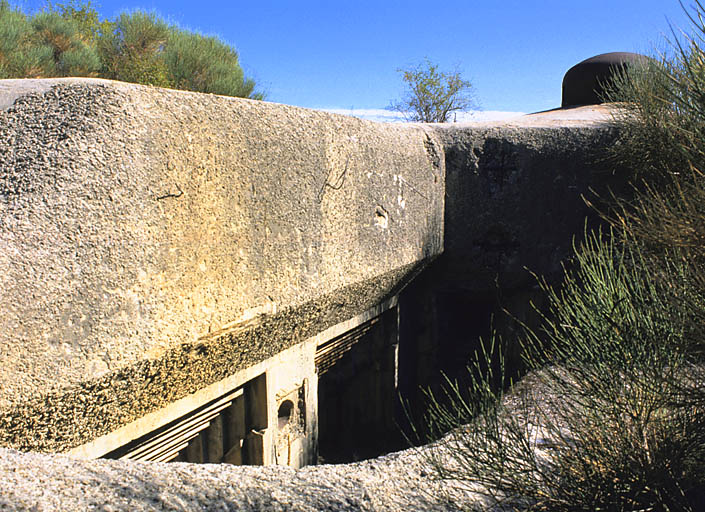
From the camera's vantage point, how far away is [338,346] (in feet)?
8.73

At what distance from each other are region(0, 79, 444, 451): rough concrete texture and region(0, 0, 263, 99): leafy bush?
730 cm

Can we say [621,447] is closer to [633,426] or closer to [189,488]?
[633,426]

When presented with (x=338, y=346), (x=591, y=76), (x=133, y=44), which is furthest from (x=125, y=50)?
(x=338, y=346)

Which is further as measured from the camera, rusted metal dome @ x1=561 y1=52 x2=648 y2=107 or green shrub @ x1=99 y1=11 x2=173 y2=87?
green shrub @ x1=99 y1=11 x2=173 y2=87

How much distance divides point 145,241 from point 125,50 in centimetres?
983

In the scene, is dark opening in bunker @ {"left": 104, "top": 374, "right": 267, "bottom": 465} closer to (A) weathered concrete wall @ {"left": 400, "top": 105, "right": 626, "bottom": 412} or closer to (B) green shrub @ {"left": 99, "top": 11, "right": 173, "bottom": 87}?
(A) weathered concrete wall @ {"left": 400, "top": 105, "right": 626, "bottom": 412}

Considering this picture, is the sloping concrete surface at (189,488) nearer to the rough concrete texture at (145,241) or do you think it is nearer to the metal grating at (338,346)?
the rough concrete texture at (145,241)

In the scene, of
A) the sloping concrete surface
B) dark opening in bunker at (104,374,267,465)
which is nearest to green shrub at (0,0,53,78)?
dark opening in bunker at (104,374,267,465)

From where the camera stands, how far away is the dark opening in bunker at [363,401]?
3062 millimetres

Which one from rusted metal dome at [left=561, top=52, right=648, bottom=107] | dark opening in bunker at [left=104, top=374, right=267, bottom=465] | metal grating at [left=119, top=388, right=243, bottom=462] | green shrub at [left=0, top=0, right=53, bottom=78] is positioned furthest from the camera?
green shrub at [left=0, top=0, right=53, bottom=78]

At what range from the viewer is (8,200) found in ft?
3.49

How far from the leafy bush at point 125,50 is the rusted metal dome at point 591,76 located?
6.08 metres

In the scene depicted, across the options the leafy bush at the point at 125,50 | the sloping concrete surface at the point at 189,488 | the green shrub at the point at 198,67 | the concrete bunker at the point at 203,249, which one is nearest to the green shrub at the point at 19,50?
the leafy bush at the point at 125,50

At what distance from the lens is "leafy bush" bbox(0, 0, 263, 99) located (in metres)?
8.15
